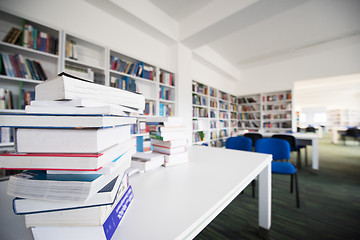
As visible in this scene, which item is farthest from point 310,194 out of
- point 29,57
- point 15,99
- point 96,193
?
point 29,57

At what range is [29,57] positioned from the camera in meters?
1.75

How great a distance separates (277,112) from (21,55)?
6.77 meters

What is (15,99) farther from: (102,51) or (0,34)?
(102,51)

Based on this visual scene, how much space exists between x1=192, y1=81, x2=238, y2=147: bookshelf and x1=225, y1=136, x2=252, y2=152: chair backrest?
4.91ft

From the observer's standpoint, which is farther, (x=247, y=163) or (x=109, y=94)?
(x=247, y=163)

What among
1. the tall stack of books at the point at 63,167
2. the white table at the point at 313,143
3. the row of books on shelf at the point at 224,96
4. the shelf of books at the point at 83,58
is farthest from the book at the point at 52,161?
the row of books on shelf at the point at 224,96

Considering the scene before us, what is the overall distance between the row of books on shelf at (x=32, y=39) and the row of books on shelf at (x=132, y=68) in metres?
0.74

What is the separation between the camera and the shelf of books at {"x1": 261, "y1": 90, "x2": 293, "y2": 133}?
504 cm

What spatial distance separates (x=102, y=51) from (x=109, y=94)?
7.62 ft

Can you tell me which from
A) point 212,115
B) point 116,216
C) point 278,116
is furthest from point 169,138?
point 278,116

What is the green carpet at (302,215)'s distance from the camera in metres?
1.35

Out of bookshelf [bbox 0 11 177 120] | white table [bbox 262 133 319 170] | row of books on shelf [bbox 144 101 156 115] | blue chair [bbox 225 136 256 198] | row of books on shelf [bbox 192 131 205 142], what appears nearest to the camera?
bookshelf [bbox 0 11 177 120]

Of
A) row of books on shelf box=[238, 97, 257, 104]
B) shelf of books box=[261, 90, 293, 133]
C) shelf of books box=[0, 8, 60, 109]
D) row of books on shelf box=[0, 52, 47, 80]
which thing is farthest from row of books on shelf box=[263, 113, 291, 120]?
row of books on shelf box=[0, 52, 47, 80]

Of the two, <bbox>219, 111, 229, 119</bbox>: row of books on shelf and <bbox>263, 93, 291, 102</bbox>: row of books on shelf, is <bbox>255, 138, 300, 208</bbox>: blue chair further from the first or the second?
<bbox>263, 93, 291, 102</bbox>: row of books on shelf
